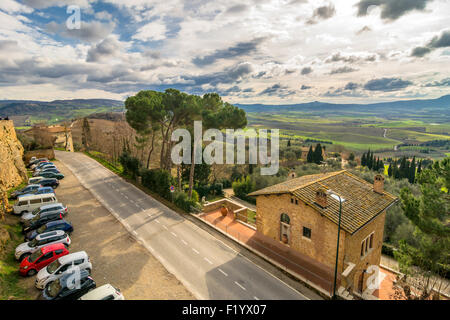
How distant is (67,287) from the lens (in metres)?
12.3

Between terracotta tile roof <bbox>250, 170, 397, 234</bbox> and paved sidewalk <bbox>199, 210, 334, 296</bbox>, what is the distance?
359 centimetres

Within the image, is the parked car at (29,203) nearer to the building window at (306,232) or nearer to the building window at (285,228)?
the building window at (285,228)

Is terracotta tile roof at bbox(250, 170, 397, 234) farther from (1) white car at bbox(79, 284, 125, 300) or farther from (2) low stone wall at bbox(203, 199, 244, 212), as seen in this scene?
(1) white car at bbox(79, 284, 125, 300)

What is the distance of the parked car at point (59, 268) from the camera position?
42.8ft

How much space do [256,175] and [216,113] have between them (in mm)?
23545

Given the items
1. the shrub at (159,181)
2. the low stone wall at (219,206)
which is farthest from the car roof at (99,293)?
the shrub at (159,181)

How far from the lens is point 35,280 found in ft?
45.1

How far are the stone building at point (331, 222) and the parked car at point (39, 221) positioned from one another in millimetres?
16753

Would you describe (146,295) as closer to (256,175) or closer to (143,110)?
(143,110)

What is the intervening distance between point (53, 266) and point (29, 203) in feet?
37.4

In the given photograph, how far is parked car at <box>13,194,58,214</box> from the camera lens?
2141 centimetres

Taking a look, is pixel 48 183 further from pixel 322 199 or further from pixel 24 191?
pixel 322 199

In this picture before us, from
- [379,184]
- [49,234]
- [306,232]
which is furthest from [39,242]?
[379,184]

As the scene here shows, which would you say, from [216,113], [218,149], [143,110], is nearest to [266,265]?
[216,113]
